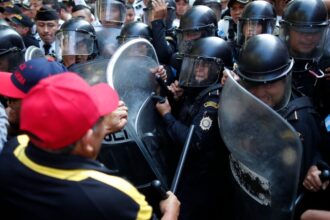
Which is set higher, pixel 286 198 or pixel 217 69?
pixel 217 69

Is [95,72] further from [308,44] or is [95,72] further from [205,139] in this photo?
[308,44]

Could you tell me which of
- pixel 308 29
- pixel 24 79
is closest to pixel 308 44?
pixel 308 29

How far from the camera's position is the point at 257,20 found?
13.2ft

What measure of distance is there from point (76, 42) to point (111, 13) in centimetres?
124

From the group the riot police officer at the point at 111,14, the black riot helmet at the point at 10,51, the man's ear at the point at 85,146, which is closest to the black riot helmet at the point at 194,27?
the riot police officer at the point at 111,14

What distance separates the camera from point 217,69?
3154 mm

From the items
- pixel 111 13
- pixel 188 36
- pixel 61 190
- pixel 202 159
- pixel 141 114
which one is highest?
pixel 111 13

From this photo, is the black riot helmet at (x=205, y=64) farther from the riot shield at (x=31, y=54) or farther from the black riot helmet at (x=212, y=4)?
the black riot helmet at (x=212, y=4)

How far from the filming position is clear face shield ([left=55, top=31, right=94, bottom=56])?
421cm

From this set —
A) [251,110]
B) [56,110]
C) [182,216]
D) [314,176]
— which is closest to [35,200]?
[56,110]

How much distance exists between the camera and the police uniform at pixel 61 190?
142 cm

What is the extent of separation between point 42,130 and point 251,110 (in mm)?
1142

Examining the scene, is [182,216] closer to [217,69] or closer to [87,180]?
[217,69]

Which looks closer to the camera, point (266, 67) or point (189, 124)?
point (266, 67)
